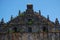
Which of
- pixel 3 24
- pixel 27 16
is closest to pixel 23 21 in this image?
pixel 27 16

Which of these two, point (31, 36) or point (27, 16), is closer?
point (31, 36)

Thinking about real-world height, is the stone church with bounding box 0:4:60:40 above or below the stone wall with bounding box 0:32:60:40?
above

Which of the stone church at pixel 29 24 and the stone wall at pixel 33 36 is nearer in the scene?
the stone wall at pixel 33 36

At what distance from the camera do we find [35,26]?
49344mm

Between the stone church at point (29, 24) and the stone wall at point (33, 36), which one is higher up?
the stone church at point (29, 24)

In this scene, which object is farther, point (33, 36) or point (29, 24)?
point (29, 24)

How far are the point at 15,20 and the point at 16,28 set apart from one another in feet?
5.92

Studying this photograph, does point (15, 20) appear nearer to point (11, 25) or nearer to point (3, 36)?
point (11, 25)

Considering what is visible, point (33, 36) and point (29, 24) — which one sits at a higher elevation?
point (29, 24)

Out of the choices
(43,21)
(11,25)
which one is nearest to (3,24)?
(11,25)

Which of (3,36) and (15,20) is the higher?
(15,20)

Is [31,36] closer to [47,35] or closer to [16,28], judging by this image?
[47,35]

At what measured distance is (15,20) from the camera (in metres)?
50.1

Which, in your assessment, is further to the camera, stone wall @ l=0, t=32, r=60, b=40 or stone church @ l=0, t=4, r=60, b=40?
stone church @ l=0, t=4, r=60, b=40
